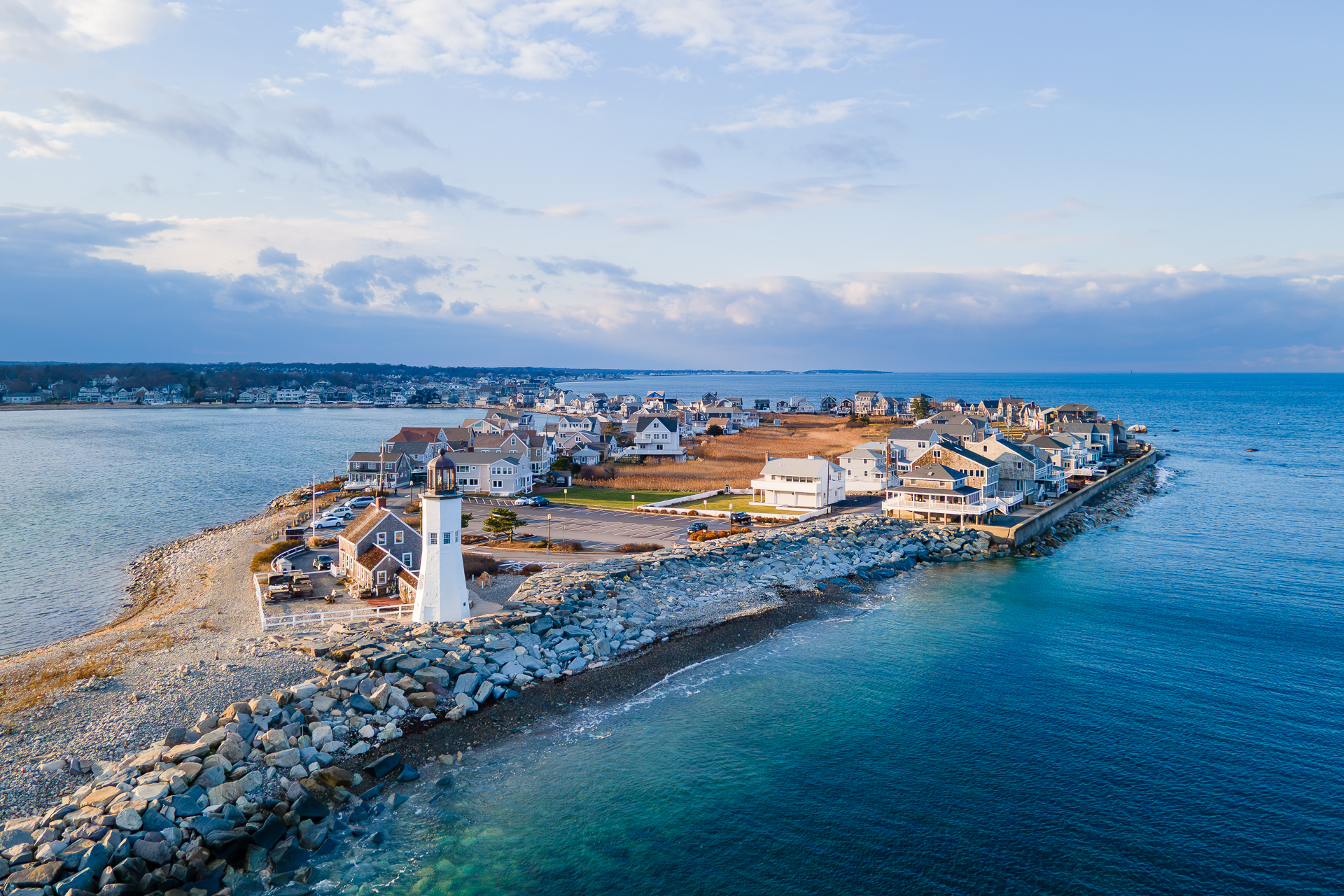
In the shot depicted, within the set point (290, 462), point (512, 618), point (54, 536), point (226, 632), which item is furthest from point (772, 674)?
point (290, 462)

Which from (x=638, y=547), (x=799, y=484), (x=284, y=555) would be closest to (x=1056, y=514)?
(x=799, y=484)

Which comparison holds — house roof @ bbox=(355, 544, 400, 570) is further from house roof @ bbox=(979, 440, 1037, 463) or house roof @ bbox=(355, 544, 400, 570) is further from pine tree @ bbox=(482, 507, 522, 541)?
house roof @ bbox=(979, 440, 1037, 463)

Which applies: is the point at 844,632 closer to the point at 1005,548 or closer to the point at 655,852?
the point at 655,852

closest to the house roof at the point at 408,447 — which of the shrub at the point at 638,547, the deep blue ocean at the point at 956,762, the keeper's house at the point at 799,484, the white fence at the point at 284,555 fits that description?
the white fence at the point at 284,555

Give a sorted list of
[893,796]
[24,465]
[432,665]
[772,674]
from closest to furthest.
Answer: [893,796], [432,665], [772,674], [24,465]

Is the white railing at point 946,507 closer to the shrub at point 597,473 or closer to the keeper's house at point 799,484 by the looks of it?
the keeper's house at point 799,484

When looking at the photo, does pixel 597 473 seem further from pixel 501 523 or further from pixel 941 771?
pixel 941 771

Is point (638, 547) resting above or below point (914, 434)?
below
